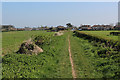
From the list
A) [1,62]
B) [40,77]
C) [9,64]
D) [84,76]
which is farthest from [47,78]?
[1,62]

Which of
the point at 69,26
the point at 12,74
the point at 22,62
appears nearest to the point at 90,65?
the point at 22,62

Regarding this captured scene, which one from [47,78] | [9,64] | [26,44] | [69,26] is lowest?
[47,78]

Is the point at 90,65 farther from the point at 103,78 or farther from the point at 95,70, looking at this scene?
the point at 103,78

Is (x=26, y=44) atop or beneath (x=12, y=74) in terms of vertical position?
atop

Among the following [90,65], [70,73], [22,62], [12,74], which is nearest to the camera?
[12,74]

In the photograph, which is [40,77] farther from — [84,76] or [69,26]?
[69,26]

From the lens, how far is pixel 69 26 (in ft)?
485

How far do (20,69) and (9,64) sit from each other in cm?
122

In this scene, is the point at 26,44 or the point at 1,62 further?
the point at 26,44

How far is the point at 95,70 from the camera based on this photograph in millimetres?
9578

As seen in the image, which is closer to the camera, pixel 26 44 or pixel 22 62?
pixel 22 62

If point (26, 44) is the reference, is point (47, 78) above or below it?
below

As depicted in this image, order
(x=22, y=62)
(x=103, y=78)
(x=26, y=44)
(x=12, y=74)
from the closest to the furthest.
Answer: (x=12, y=74), (x=103, y=78), (x=22, y=62), (x=26, y=44)

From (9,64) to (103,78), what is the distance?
233 inches
